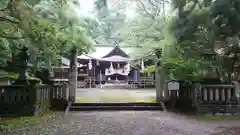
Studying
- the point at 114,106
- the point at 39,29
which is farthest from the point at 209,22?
the point at 114,106

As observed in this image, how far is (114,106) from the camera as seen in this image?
1364 cm

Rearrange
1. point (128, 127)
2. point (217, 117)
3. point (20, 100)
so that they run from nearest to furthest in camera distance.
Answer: point (128, 127) < point (217, 117) < point (20, 100)

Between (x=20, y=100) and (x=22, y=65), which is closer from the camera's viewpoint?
(x=20, y=100)

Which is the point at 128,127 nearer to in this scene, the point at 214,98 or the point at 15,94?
the point at 214,98

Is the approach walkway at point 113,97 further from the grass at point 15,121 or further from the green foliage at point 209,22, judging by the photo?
the green foliage at point 209,22

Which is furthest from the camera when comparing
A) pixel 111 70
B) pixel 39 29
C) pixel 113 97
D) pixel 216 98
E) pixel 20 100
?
pixel 111 70

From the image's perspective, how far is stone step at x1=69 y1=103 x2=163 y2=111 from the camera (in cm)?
1334

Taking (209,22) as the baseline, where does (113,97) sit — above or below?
below

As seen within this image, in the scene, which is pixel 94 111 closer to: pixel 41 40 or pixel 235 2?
pixel 41 40

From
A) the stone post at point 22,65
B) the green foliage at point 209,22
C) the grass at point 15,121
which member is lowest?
the grass at point 15,121

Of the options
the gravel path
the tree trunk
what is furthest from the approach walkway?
the gravel path

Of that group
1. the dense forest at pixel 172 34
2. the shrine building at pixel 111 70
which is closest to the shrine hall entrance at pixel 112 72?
the shrine building at pixel 111 70

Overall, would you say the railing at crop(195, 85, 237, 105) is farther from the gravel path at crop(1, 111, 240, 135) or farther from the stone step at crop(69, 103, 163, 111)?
the stone step at crop(69, 103, 163, 111)

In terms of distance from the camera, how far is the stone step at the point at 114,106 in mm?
13336
